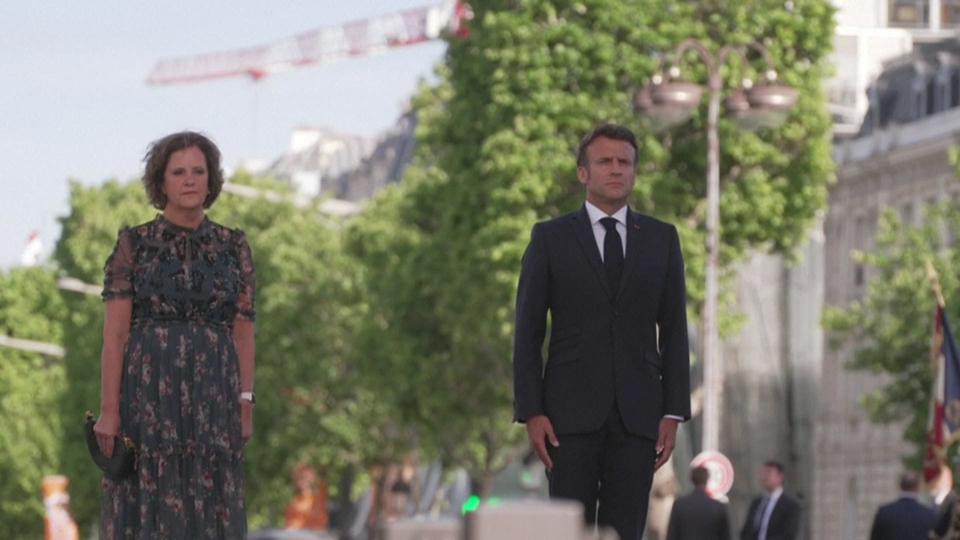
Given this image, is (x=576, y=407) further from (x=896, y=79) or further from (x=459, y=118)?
(x=896, y=79)

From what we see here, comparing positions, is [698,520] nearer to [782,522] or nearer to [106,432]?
[782,522]

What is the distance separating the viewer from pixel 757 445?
203 feet

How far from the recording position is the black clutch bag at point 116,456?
13.2m

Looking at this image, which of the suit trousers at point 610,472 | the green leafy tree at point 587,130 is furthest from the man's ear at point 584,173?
the green leafy tree at point 587,130

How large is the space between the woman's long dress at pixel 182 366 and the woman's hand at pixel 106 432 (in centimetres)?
14

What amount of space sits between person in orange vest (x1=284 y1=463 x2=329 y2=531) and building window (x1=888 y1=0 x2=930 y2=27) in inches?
903

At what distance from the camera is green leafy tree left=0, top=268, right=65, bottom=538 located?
113250 mm

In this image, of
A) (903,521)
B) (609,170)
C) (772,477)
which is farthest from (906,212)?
(609,170)

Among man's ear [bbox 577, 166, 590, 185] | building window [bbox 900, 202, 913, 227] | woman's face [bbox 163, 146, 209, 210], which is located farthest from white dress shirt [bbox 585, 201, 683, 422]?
building window [bbox 900, 202, 913, 227]

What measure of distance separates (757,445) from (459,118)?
7.82 meters

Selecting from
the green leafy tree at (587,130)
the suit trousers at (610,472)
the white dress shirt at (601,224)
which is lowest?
the suit trousers at (610,472)

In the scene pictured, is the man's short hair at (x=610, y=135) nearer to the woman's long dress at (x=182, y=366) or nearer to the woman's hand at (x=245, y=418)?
the woman's long dress at (x=182, y=366)

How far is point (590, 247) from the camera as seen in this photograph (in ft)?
43.8

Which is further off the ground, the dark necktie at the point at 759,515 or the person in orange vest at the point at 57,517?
the dark necktie at the point at 759,515
